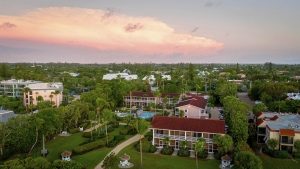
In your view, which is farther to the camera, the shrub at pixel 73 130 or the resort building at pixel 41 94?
the resort building at pixel 41 94

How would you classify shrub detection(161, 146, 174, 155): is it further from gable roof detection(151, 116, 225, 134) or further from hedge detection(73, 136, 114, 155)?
hedge detection(73, 136, 114, 155)

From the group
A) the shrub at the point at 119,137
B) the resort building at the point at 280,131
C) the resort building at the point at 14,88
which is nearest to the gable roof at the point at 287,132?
the resort building at the point at 280,131

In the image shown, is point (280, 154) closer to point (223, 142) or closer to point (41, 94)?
point (223, 142)

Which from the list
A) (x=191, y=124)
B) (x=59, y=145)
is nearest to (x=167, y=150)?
(x=191, y=124)

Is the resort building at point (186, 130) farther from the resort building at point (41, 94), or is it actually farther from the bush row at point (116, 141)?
the resort building at point (41, 94)

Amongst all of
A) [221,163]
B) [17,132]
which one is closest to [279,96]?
[221,163]

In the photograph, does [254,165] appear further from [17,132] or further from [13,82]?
[13,82]
